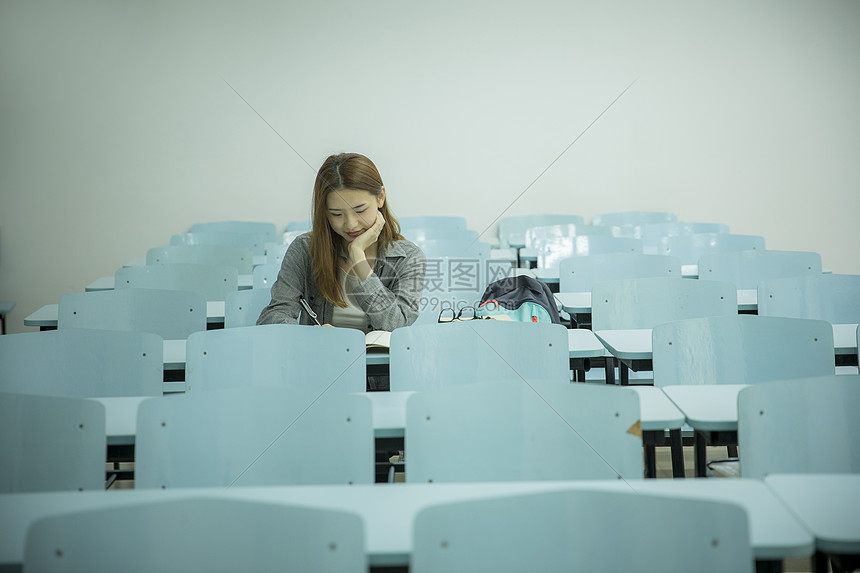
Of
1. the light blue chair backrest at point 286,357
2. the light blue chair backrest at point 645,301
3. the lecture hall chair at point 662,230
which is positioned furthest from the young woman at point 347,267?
the lecture hall chair at point 662,230

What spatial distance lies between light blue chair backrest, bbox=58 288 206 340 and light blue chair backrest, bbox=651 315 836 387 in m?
1.51

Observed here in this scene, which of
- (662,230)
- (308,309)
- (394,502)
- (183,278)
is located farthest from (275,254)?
(394,502)

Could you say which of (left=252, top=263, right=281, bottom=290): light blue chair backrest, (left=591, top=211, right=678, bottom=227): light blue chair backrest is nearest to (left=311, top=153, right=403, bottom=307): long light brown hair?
(left=252, top=263, right=281, bottom=290): light blue chair backrest

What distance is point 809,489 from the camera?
3.81ft

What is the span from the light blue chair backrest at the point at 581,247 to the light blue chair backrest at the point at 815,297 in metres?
1.25

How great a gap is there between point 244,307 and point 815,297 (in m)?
1.99

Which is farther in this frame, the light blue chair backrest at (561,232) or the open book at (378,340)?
the light blue chair backrest at (561,232)

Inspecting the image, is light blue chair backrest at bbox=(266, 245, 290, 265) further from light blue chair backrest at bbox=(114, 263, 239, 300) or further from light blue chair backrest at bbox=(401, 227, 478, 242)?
light blue chair backrest at bbox=(401, 227, 478, 242)

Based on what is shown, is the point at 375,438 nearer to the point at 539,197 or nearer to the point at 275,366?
the point at 275,366

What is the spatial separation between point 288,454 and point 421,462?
245 millimetres

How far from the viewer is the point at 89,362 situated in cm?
191

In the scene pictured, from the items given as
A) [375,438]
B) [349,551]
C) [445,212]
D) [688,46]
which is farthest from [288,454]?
[688,46]

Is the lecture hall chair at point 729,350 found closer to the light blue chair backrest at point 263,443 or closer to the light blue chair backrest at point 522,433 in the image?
the light blue chair backrest at point 522,433

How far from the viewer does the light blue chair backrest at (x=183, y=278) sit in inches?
124
